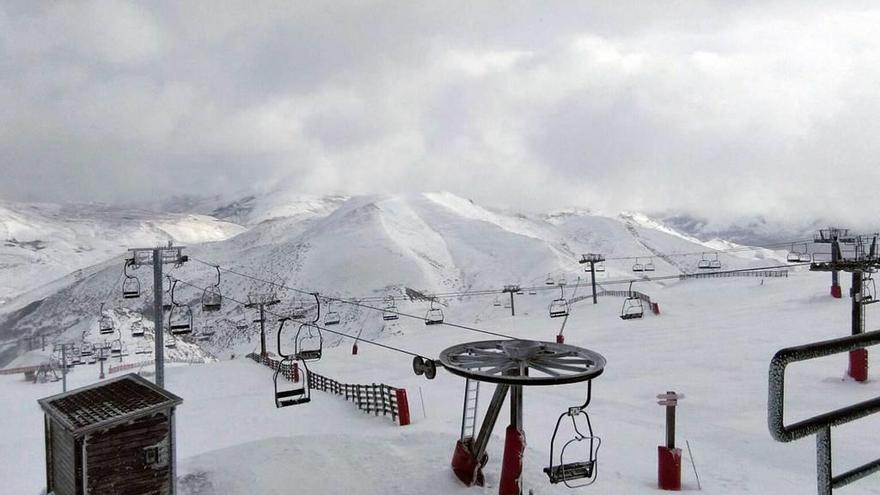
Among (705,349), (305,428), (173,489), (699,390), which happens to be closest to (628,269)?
(705,349)

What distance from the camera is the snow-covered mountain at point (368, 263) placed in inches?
4043

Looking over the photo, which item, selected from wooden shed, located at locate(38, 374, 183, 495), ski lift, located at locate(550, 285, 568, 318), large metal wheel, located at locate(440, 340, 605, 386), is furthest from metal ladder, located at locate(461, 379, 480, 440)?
ski lift, located at locate(550, 285, 568, 318)

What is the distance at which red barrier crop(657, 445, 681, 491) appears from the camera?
44.4 feet

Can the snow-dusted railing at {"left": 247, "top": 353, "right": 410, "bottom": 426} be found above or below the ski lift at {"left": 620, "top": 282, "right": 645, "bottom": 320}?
below

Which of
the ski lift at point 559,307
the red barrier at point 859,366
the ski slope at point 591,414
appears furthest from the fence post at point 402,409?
the ski lift at point 559,307

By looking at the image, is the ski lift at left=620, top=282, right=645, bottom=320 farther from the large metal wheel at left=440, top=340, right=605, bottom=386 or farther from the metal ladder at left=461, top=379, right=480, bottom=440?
the large metal wheel at left=440, top=340, right=605, bottom=386

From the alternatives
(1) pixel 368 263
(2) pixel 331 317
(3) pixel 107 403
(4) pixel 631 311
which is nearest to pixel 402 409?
(3) pixel 107 403

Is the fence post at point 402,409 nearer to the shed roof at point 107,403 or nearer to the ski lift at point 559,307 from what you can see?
the shed roof at point 107,403

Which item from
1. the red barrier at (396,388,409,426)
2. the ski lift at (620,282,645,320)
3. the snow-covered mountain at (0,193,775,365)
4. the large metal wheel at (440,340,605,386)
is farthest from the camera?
the snow-covered mountain at (0,193,775,365)

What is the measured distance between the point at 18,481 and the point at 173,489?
12.2 meters

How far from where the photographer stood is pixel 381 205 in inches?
6073

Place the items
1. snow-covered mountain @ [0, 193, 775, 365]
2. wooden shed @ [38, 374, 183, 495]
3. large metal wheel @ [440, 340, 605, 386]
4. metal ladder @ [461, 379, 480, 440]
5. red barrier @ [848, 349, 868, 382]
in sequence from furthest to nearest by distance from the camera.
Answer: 1. snow-covered mountain @ [0, 193, 775, 365]
2. red barrier @ [848, 349, 868, 382]
3. metal ladder @ [461, 379, 480, 440]
4. wooden shed @ [38, 374, 183, 495]
5. large metal wheel @ [440, 340, 605, 386]

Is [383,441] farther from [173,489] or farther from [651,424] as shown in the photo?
[651,424]

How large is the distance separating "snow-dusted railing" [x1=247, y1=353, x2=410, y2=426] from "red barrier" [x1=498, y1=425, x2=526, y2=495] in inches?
248
